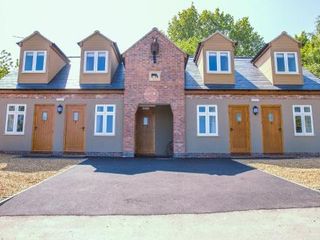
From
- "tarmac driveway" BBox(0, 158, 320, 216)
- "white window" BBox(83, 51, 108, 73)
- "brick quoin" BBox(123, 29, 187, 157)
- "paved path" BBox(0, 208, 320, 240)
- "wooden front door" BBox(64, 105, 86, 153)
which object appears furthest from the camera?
"white window" BBox(83, 51, 108, 73)

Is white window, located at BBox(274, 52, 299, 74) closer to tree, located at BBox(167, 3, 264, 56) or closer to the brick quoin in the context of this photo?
the brick quoin

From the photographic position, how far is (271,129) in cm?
1295

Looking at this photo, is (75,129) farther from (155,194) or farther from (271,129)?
(271,129)

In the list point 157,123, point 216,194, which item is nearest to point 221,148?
point 157,123

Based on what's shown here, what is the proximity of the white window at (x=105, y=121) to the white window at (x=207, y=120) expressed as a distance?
4.67 metres

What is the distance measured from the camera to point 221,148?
12711mm

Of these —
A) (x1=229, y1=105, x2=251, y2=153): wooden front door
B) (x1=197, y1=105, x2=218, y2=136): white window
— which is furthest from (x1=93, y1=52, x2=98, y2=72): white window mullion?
(x1=229, y1=105, x2=251, y2=153): wooden front door

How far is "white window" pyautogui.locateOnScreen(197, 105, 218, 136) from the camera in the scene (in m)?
12.8

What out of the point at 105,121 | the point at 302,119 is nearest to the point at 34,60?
the point at 105,121

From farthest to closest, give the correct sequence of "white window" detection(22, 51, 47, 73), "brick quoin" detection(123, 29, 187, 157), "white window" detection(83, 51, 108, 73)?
"white window" detection(22, 51, 47, 73)
"white window" detection(83, 51, 108, 73)
"brick quoin" detection(123, 29, 187, 157)

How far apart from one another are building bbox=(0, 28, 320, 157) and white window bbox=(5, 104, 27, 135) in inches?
2.0

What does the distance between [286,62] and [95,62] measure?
11188 mm

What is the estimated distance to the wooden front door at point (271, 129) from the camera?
12.8m

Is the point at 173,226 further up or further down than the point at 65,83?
further down
